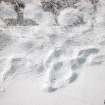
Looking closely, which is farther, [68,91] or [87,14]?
[87,14]

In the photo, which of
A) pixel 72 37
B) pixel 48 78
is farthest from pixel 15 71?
pixel 72 37

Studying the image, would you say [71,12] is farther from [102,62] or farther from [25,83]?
[25,83]

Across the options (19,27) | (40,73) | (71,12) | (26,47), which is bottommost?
(40,73)

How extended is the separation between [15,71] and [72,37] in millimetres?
502

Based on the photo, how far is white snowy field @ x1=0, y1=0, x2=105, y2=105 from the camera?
1315mm

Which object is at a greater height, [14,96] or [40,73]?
[40,73]

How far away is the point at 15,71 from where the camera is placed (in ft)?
4.41

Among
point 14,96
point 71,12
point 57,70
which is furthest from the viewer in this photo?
point 71,12

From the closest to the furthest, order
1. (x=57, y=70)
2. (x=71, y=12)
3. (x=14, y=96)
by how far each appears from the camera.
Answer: (x=14, y=96)
(x=57, y=70)
(x=71, y=12)

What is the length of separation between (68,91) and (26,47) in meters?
0.44

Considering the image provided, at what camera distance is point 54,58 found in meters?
1.42

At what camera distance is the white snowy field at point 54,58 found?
132 centimetres

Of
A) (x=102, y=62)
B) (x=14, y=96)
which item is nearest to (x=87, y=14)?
(x=102, y=62)

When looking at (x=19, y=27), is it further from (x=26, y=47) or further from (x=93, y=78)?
(x=93, y=78)
